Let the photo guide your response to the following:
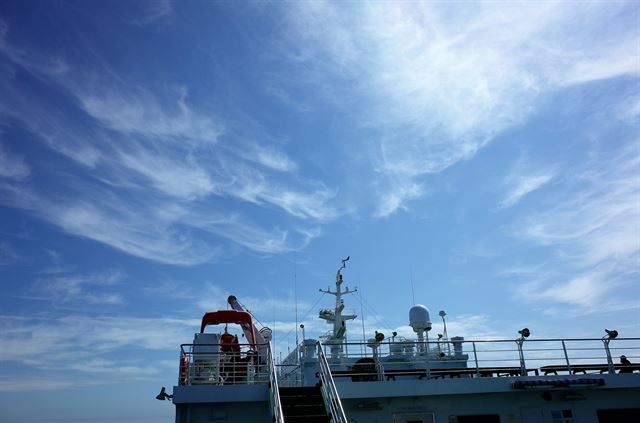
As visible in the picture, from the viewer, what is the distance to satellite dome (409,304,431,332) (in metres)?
26.3

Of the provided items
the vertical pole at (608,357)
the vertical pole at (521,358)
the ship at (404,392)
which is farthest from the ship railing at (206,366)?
the vertical pole at (608,357)

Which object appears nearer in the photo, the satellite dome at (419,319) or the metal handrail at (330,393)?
the metal handrail at (330,393)

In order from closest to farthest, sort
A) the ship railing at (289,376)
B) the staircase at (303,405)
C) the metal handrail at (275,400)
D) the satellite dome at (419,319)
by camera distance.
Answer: the metal handrail at (275,400), the staircase at (303,405), the ship railing at (289,376), the satellite dome at (419,319)

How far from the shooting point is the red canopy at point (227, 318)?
1806cm

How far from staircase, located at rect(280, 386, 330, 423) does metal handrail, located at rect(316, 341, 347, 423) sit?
33cm

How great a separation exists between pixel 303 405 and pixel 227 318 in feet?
19.4

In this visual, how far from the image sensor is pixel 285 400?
45.4 feet

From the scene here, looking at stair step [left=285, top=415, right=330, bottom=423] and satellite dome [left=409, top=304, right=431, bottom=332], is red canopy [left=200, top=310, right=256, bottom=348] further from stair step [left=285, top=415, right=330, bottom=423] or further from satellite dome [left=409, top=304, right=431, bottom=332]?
satellite dome [left=409, top=304, right=431, bottom=332]

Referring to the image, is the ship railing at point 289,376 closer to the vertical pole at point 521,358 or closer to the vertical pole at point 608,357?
the vertical pole at point 521,358

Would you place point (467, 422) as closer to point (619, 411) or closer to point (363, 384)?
point (363, 384)

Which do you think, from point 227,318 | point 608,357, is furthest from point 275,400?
point 608,357

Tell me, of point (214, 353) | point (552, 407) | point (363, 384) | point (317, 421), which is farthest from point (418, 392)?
point (214, 353)

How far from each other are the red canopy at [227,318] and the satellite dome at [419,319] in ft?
35.8

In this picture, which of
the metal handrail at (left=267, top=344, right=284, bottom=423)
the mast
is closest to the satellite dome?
the mast
